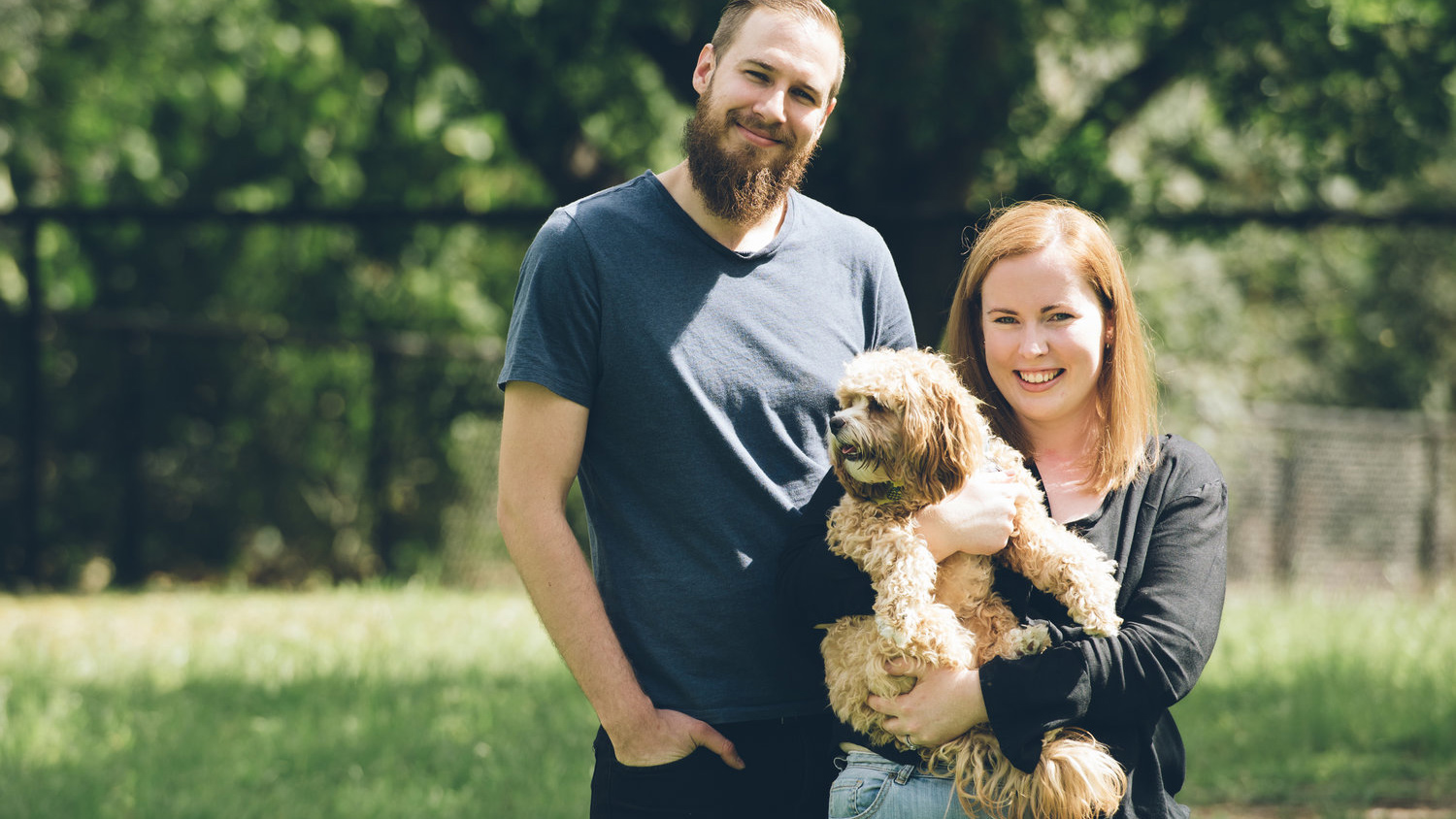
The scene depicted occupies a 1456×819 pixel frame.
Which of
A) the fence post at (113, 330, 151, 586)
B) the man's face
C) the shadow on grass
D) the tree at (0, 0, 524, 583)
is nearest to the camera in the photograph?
the man's face

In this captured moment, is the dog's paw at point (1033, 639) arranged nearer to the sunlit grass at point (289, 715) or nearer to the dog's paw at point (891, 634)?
the dog's paw at point (891, 634)

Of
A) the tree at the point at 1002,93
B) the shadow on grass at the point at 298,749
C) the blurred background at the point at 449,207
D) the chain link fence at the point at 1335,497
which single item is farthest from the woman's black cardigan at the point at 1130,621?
the chain link fence at the point at 1335,497

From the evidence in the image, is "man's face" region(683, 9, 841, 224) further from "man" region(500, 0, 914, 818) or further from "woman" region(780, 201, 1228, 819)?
"woman" region(780, 201, 1228, 819)

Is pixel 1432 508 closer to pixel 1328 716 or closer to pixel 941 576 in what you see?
pixel 1328 716

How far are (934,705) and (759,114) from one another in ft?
4.38

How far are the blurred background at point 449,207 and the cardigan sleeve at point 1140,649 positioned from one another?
15.1ft

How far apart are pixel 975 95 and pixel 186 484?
7770 millimetres

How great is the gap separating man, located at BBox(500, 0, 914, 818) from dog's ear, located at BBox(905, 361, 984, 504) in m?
0.30

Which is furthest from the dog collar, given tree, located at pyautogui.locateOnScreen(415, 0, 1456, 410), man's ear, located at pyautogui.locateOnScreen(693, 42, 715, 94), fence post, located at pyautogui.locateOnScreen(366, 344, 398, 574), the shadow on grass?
fence post, located at pyautogui.locateOnScreen(366, 344, 398, 574)

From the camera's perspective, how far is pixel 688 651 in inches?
107

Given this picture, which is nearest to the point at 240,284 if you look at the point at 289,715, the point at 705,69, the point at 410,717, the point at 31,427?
the point at 31,427

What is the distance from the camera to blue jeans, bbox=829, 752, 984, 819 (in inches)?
96.0

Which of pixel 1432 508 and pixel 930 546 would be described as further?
pixel 1432 508

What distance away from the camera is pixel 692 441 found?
2.71m
